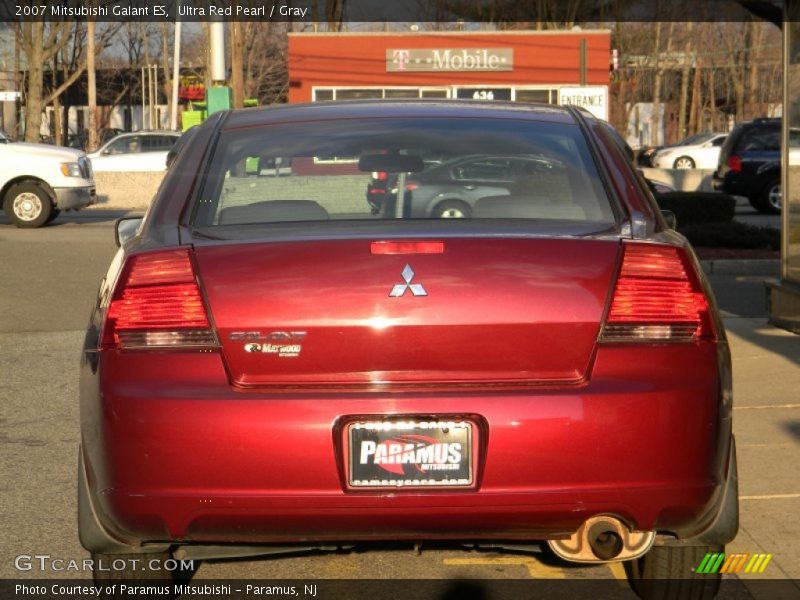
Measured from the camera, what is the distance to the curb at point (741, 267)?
14.3 metres

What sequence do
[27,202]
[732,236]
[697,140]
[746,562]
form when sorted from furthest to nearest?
[697,140] < [27,202] < [732,236] < [746,562]

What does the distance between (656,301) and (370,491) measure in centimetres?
93

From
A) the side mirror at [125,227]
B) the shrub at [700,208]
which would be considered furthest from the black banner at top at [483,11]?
the side mirror at [125,227]

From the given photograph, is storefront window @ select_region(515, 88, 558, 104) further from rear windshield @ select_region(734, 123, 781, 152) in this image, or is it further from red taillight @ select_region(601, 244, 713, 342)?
red taillight @ select_region(601, 244, 713, 342)

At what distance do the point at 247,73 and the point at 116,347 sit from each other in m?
51.2

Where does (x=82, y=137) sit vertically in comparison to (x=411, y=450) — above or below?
below

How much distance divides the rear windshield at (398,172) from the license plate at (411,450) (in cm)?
83

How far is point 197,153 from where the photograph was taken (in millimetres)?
4430

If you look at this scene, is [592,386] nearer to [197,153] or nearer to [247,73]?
[197,153]

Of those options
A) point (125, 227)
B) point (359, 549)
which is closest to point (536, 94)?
point (125, 227)

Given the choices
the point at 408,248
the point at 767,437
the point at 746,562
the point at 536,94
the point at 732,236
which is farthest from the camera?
the point at 536,94

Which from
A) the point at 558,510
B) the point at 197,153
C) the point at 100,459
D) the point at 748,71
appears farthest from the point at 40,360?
the point at 748,71

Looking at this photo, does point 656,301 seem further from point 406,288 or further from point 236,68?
point 236,68

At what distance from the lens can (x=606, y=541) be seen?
Result: 148 inches
